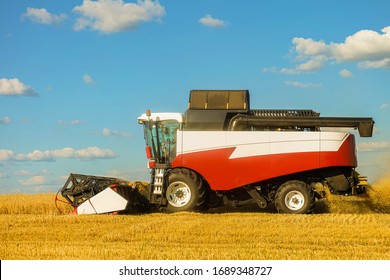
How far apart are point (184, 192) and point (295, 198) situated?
2.67 metres

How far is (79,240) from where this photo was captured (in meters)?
10.5

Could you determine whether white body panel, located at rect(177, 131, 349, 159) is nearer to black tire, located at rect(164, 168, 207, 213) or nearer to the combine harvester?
the combine harvester

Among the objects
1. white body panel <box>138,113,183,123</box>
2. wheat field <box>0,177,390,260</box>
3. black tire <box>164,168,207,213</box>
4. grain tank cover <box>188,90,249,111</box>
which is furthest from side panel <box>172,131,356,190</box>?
wheat field <box>0,177,390,260</box>

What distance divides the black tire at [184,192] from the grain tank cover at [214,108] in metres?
1.20

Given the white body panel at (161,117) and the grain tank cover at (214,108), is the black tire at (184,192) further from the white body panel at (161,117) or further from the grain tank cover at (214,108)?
the white body panel at (161,117)

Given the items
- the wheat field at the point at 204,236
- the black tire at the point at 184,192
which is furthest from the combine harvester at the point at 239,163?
the wheat field at the point at 204,236

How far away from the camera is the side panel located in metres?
14.4

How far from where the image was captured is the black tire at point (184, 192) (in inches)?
570

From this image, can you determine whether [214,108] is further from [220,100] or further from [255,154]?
[255,154]

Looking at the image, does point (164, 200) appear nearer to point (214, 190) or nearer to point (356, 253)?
point (214, 190)

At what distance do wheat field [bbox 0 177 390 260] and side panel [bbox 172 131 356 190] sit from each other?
1020mm

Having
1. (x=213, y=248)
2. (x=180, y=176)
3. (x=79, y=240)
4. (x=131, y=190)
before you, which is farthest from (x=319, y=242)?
(x=131, y=190)

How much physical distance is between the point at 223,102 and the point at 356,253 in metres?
6.80

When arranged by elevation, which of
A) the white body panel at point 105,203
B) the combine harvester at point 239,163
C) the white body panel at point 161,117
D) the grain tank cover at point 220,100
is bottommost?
the white body panel at point 105,203
